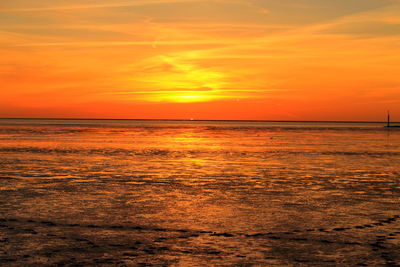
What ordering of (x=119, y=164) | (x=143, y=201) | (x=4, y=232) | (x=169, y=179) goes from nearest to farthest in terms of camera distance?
(x=4, y=232), (x=143, y=201), (x=169, y=179), (x=119, y=164)

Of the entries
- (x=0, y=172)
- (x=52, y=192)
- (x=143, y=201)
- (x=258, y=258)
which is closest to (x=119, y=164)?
(x=0, y=172)

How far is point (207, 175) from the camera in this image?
20.2m

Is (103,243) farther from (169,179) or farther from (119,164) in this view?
(119,164)

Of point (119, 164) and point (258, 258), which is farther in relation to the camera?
point (119, 164)

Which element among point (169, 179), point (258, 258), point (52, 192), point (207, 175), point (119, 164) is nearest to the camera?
point (258, 258)

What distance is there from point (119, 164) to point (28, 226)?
14271 mm

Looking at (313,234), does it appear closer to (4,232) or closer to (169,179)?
(4,232)

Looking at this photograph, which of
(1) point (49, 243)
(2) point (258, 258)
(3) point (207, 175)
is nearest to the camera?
(2) point (258, 258)

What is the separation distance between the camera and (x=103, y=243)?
9.09 metres

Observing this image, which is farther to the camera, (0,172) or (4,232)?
(0,172)

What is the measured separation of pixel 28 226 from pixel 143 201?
Result: 13.2ft

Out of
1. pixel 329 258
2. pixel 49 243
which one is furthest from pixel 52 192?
pixel 329 258

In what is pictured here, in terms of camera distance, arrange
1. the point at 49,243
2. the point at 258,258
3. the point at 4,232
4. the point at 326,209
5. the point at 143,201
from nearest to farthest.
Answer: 1. the point at 258,258
2. the point at 49,243
3. the point at 4,232
4. the point at 326,209
5. the point at 143,201

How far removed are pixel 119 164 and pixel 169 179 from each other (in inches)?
259
